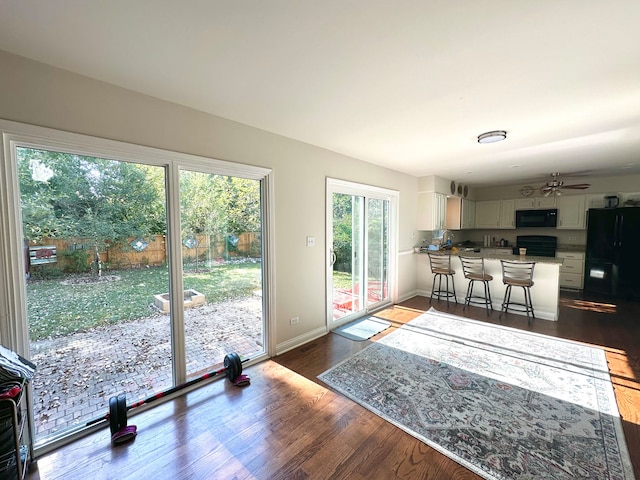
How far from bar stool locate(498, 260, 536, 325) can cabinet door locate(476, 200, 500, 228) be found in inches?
123

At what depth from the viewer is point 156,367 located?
91.1 inches

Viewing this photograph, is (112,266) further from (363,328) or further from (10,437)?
(363,328)

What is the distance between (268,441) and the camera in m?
1.84

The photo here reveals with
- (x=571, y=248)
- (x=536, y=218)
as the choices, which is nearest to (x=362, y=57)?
(x=536, y=218)

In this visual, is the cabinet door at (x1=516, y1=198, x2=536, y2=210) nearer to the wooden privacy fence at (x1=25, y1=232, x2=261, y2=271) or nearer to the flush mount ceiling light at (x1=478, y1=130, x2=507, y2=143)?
the flush mount ceiling light at (x1=478, y1=130, x2=507, y2=143)

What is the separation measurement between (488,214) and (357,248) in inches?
196

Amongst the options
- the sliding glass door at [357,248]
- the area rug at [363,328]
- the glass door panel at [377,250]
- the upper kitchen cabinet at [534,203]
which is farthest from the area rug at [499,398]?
the upper kitchen cabinet at [534,203]

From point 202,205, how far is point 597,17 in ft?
9.60

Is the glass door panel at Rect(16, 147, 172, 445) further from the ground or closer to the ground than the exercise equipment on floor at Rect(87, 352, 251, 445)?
further from the ground

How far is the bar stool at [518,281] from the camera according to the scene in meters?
4.11

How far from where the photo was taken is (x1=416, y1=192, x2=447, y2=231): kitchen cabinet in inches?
217

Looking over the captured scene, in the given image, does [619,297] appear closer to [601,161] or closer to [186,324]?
[601,161]

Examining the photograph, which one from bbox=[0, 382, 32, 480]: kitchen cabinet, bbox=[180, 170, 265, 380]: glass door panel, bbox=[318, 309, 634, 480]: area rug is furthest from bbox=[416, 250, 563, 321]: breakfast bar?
bbox=[0, 382, 32, 480]: kitchen cabinet

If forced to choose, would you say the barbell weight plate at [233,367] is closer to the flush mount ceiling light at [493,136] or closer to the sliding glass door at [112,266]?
the sliding glass door at [112,266]
